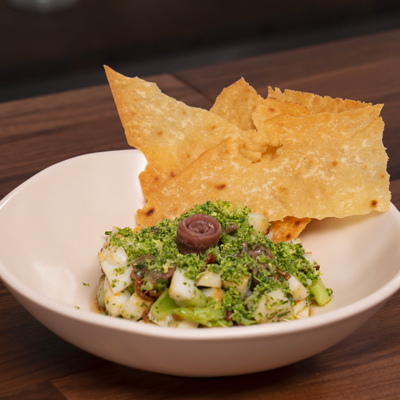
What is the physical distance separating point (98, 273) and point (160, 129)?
1.72ft

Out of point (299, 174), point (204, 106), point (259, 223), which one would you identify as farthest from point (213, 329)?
point (204, 106)

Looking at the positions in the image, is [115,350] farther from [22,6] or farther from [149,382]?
[22,6]

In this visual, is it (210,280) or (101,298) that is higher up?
(210,280)

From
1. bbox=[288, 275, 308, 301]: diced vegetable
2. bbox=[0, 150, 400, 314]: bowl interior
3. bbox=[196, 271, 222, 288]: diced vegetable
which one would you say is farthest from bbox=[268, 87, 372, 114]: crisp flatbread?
bbox=[196, 271, 222, 288]: diced vegetable

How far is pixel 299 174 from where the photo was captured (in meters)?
1.59

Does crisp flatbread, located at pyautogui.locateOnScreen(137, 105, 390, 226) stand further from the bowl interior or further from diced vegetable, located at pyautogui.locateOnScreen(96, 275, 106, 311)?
diced vegetable, located at pyautogui.locateOnScreen(96, 275, 106, 311)

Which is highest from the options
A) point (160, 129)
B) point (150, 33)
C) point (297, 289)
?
point (160, 129)

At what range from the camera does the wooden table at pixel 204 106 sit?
1.14 metres

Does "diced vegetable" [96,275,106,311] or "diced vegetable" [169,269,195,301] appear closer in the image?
"diced vegetable" [169,269,195,301]

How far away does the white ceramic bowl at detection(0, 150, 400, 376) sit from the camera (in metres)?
0.97

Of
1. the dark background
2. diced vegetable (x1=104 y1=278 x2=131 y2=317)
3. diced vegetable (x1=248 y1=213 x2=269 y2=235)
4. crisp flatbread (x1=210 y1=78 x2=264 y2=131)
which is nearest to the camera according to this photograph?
diced vegetable (x1=104 y1=278 x2=131 y2=317)

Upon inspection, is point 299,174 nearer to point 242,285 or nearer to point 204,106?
point 242,285

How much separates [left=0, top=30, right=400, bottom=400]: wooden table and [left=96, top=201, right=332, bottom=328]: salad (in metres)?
0.13

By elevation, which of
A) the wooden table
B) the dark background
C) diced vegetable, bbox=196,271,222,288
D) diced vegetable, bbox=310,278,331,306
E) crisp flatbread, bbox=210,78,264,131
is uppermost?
crisp flatbread, bbox=210,78,264,131
